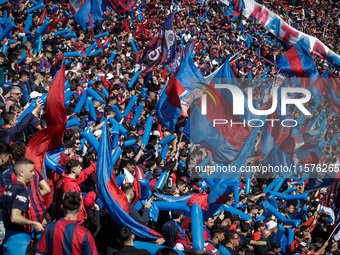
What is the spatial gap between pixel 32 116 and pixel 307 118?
7778 millimetres

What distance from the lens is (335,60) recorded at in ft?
76.8

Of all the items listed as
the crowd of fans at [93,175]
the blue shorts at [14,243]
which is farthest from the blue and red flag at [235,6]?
the blue shorts at [14,243]

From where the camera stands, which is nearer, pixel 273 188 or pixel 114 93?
pixel 114 93

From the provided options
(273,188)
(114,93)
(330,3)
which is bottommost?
(273,188)

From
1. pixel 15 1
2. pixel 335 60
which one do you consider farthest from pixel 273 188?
pixel 335 60

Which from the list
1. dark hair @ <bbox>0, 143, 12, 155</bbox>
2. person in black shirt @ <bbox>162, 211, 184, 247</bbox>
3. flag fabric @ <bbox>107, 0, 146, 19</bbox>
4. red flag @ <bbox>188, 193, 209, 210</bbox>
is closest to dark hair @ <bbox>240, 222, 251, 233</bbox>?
red flag @ <bbox>188, 193, 209, 210</bbox>

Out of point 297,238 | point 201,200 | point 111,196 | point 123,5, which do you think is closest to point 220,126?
point 297,238

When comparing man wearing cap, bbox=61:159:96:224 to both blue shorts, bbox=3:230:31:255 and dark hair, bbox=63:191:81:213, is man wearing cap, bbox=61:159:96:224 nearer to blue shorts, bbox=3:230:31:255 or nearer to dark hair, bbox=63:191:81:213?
blue shorts, bbox=3:230:31:255

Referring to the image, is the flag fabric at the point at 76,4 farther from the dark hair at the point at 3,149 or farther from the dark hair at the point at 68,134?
the dark hair at the point at 3,149

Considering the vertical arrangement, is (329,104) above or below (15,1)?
below

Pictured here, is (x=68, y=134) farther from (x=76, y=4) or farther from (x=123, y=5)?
(x=123, y=5)

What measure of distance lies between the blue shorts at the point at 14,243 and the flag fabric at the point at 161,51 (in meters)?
7.51

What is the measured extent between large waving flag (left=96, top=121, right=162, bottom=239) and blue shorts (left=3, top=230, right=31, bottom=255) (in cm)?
83

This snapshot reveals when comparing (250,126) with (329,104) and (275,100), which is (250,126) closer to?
(275,100)
